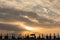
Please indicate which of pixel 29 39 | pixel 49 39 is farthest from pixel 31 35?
pixel 49 39

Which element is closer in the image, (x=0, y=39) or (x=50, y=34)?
(x=0, y=39)

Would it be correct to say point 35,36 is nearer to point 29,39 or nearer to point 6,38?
point 29,39

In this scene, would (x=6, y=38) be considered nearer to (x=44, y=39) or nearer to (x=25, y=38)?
(x=25, y=38)

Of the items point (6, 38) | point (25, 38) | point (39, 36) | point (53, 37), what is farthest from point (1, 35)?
point (53, 37)

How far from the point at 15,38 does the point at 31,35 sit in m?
10.0

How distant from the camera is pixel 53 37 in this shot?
453 feet

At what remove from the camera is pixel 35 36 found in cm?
13562

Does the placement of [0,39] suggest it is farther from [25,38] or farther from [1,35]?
[25,38]

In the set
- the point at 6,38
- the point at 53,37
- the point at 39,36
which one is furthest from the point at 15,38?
the point at 53,37

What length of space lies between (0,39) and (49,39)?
99.2ft

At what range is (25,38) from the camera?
135 metres

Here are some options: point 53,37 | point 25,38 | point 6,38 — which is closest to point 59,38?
point 53,37

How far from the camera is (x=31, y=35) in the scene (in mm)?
133500

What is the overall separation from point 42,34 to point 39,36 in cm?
319
